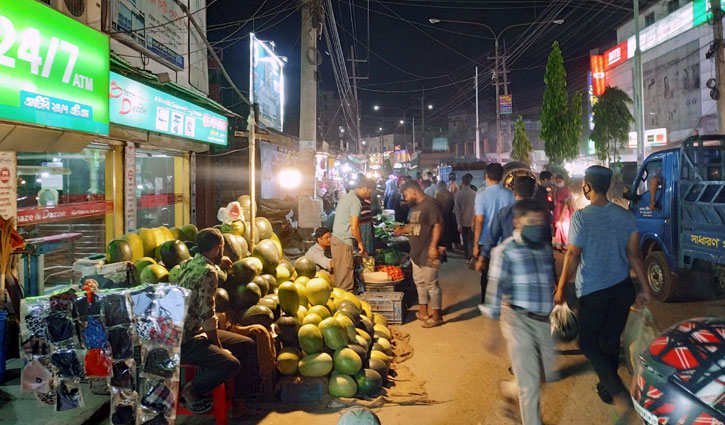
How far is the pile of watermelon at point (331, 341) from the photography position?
4848 mm

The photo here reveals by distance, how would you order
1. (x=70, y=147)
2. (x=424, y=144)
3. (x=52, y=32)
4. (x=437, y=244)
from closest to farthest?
(x=52, y=32) < (x=70, y=147) < (x=437, y=244) < (x=424, y=144)

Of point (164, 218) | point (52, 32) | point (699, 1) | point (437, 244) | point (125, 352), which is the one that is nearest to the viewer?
point (125, 352)

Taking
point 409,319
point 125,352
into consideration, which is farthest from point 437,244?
point 125,352

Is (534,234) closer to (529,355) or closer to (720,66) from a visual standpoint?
(529,355)

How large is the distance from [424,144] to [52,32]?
7913 cm

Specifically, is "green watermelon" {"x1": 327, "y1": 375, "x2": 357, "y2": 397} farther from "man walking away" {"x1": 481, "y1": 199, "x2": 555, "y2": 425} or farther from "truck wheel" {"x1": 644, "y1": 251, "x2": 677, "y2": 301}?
"truck wheel" {"x1": 644, "y1": 251, "x2": 677, "y2": 301}

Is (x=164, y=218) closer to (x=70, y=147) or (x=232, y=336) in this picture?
(x=70, y=147)

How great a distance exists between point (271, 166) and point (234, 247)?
369 inches

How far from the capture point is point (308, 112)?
1190 cm

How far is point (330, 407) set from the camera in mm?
4602

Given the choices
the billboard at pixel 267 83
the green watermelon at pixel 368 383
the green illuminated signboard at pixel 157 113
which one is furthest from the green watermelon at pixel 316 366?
the billboard at pixel 267 83

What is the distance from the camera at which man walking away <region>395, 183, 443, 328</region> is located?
6.89 metres

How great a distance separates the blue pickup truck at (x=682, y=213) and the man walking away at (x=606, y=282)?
315 cm

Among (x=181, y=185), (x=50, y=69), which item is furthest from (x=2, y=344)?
(x=181, y=185)
